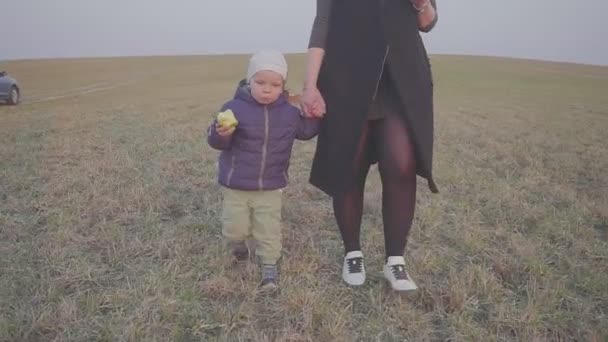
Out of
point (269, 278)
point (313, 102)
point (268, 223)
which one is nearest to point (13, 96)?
point (268, 223)

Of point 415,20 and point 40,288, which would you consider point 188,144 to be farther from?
point 415,20

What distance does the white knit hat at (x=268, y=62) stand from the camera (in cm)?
269

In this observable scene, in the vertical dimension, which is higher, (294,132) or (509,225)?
(294,132)

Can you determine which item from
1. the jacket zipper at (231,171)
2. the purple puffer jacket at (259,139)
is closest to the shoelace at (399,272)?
the purple puffer jacket at (259,139)

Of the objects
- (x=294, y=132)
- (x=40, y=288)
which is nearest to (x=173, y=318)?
(x=40, y=288)

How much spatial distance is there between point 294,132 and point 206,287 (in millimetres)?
965

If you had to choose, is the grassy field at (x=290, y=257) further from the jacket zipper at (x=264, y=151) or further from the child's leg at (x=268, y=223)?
the jacket zipper at (x=264, y=151)

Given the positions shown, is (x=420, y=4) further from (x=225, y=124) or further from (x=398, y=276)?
(x=398, y=276)

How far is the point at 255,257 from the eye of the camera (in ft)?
10.5

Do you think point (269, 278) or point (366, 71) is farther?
point (269, 278)

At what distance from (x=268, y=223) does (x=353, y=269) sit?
0.55 m

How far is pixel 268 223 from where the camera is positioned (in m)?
2.94

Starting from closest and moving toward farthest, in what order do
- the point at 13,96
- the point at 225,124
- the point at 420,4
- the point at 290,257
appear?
1. the point at 420,4
2. the point at 225,124
3. the point at 290,257
4. the point at 13,96

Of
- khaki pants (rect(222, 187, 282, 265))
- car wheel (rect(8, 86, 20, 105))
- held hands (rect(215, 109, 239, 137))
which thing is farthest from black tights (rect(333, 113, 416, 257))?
car wheel (rect(8, 86, 20, 105))
